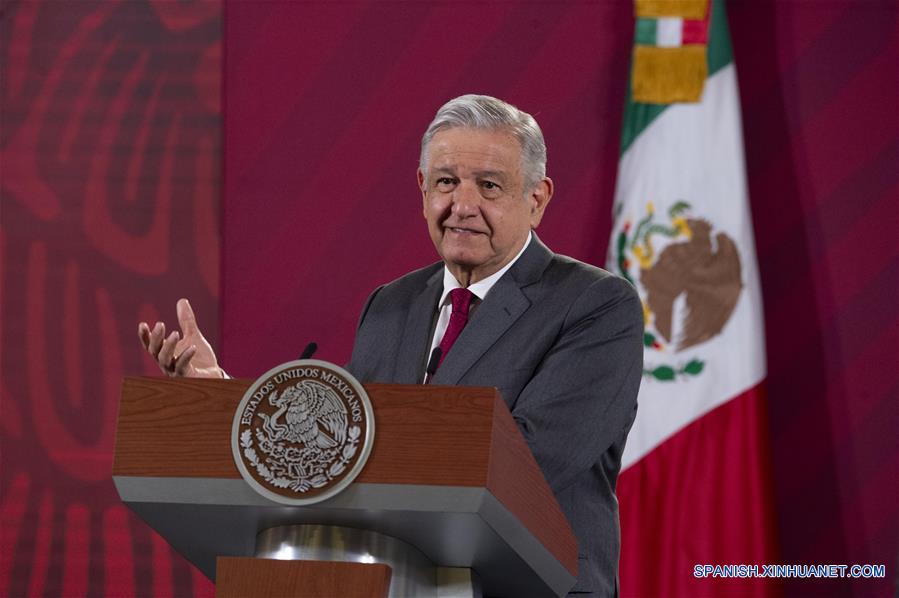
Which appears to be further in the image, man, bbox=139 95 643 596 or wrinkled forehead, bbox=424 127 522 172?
wrinkled forehead, bbox=424 127 522 172

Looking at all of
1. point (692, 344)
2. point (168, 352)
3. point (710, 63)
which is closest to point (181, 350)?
point (168, 352)

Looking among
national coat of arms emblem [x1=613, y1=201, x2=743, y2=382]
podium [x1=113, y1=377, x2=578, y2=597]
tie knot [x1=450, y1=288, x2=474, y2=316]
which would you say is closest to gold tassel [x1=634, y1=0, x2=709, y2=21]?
national coat of arms emblem [x1=613, y1=201, x2=743, y2=382]

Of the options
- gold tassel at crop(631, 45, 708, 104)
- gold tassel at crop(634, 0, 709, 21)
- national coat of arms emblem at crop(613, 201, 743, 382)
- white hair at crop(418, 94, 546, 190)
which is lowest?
white hair at crop(418, 94, 546, 190)

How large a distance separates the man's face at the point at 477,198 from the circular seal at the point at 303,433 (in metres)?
0.78

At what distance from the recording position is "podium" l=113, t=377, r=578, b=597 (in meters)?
1.32

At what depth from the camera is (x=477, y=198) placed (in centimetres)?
209

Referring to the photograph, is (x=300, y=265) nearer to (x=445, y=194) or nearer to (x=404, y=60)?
(x=404, y=60)

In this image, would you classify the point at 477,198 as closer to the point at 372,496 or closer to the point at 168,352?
the point at 168,352

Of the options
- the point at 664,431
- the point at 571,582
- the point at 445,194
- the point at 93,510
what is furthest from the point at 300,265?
the point at 571,582

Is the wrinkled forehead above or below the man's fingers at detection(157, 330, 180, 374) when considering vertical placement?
above

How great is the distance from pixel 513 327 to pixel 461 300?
167mm

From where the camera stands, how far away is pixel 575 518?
1.89 metres

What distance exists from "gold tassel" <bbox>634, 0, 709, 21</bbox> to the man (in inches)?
72.3

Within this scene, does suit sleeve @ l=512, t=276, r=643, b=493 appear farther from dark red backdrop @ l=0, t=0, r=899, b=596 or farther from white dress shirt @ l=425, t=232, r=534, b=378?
dark red backdrop @ l=0, t=0, r=899, b=596
